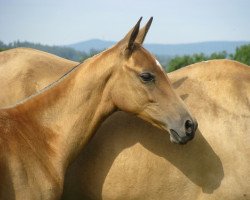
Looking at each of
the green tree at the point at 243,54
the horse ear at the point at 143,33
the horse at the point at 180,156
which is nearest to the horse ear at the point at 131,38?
the horse ear at the point at 143,33

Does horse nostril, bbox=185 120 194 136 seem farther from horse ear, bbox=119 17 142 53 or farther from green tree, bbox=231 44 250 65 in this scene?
green tree, bbox=231 44 250 65

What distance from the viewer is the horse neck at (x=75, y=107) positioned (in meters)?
4.53

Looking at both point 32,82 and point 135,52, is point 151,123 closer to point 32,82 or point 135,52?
point 135,52

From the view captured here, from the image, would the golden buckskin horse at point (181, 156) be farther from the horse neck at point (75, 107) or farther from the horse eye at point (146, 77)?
the horse eye at point (146, 77)

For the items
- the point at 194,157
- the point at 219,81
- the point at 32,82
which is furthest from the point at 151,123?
the point at 32,82

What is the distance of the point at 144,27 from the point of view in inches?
188

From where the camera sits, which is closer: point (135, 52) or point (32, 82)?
point (135, 52)

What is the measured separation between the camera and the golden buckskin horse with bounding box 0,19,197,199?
4.29 m

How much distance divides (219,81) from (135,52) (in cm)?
116

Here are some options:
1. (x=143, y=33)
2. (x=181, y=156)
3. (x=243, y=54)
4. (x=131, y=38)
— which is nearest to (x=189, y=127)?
(x=181, y=156)

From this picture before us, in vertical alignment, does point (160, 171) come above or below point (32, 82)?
below

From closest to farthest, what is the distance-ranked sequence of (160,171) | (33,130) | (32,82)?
(33,130) → (160,171) → (32,82)

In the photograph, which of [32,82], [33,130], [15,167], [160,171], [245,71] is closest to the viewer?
[15,167]

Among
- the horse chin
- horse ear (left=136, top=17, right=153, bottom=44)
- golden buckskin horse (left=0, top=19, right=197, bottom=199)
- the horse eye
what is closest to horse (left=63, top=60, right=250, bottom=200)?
golden buckskin horse (left=0, top=19, right=197, bottom=199)
